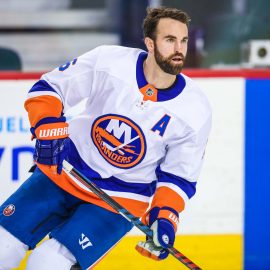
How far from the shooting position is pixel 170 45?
3162 mm

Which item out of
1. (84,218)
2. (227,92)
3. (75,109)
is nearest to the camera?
(84,218)

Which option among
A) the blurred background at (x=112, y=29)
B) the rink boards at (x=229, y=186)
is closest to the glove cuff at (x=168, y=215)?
the rink boards at (x=229, y=186)

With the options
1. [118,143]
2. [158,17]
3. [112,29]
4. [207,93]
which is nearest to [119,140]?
[118,143]

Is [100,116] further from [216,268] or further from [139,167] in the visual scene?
[216,268]

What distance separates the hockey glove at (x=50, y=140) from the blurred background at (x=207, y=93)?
2.24ft

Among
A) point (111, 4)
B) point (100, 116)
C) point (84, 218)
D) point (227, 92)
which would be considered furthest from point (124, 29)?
point (84, 218)

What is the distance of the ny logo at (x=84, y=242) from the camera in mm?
3043

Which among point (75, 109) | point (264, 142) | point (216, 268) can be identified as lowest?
point (216, 268)

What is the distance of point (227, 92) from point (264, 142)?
25cm

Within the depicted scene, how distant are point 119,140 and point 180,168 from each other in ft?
0.71

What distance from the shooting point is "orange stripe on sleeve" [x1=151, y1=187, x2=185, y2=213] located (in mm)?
3191

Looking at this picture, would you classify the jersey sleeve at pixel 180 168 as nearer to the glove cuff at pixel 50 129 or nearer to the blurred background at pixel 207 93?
the glove cuff at pixel 50 129

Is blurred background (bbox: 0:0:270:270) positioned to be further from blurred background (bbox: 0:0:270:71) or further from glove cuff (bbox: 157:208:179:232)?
glove cuff (bbox: 157:208:179:232)

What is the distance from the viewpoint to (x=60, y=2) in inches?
157
